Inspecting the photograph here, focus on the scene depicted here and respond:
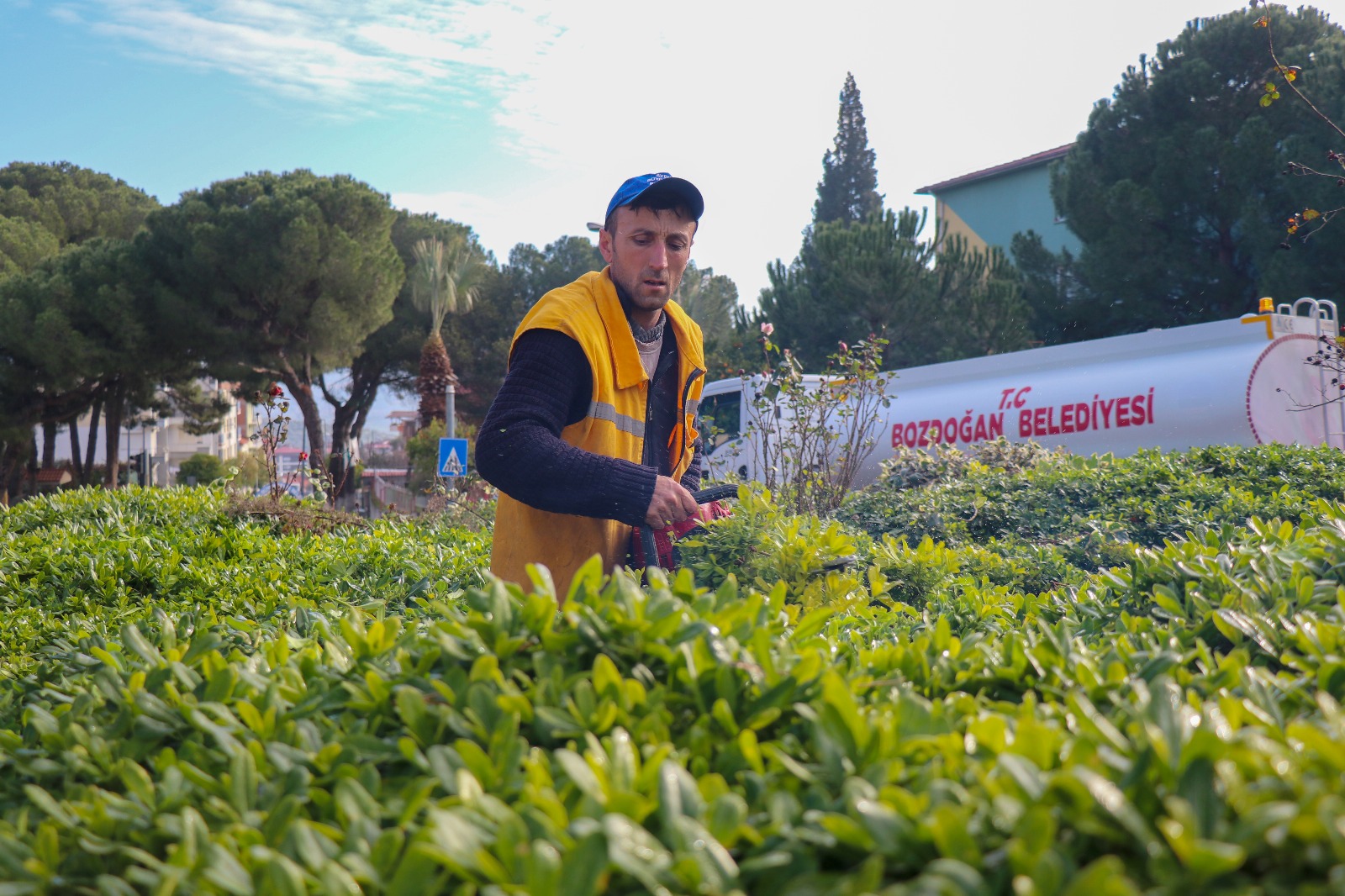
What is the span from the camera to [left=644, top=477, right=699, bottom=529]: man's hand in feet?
9.02

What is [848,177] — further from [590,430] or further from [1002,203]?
[590,430]

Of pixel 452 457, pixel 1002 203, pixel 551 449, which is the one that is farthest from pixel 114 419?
pixel 551 449

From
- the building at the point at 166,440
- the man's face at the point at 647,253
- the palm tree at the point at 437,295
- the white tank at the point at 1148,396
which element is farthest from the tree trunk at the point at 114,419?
the man's face at the point at 647,253

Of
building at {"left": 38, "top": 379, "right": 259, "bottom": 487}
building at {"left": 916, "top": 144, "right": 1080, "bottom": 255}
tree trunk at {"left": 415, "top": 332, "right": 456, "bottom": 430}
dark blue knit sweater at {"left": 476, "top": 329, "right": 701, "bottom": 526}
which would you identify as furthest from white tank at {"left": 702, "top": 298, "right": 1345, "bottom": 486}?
building at {"left": 38, "top": 379, "right": 259, "bottom": 487}

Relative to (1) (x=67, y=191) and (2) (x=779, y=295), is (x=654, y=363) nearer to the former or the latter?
(2) (x=779, y=295)

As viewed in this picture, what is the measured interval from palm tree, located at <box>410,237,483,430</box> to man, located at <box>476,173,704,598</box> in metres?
25.8

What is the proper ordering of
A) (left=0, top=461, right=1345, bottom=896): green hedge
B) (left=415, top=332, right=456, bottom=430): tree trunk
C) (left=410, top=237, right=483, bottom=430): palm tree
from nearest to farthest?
(left=0, top=461, right=1345, bottom=896): green hedge < (left=415, top=332, right=456, bottom=430): tree trunk < (left=410, top=237, right=483, bottom=430): palm tree

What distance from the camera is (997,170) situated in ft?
117

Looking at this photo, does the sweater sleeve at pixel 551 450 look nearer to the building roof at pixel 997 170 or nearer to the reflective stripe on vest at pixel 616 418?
the reflective stripe on vest at pixel 616 418

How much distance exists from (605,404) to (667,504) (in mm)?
409

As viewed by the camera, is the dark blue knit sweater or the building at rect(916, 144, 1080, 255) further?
the building at rect(916, 144, 1080, 255)

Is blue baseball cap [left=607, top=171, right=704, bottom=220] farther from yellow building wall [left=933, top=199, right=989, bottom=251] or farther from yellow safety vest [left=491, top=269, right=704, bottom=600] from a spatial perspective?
yellow building wall [left=933, top=199, right=989, bottom=251]

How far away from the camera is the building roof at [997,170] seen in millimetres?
34031

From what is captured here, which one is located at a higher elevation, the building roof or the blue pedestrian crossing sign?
the building roof
